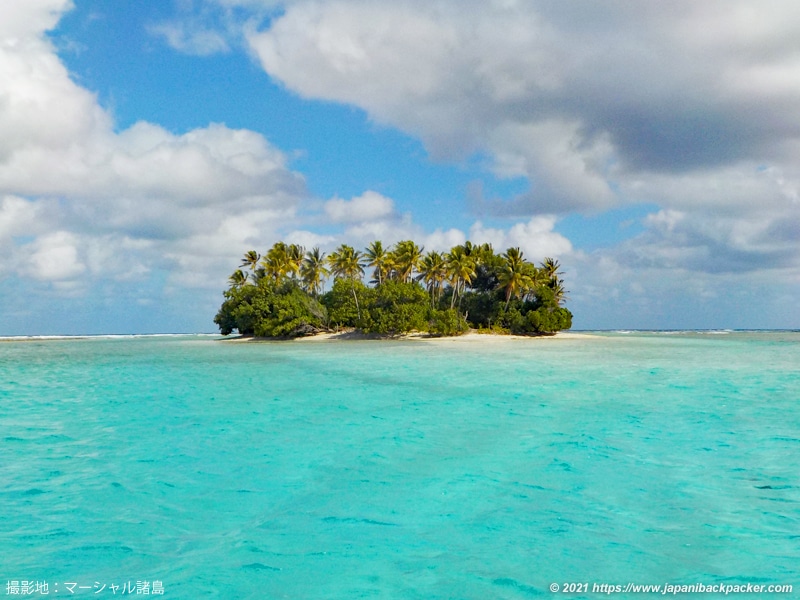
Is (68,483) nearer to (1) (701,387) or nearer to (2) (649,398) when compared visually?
(2) (649,398)

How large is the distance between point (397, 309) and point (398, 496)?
57503 mm

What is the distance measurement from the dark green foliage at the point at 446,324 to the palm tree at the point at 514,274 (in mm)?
7525

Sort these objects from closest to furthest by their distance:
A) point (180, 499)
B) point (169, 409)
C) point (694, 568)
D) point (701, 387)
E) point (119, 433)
→ point (694, 568), point (180, 499), point (119, 433), point (169, 409), point (701, 387)

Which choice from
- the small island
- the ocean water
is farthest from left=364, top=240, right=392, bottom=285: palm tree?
the ocean water

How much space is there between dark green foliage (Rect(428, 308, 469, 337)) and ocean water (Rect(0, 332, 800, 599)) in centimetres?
4740

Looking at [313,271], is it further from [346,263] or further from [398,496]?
[398,496]

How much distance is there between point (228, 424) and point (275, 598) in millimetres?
9387

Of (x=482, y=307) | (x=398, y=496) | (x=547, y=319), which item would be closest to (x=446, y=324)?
(x=482, y=307)

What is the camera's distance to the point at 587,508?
7266mm

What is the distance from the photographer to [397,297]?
6581 centimetres

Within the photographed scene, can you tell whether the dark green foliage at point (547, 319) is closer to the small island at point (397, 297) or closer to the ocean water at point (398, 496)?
the small island at point (397, 297)

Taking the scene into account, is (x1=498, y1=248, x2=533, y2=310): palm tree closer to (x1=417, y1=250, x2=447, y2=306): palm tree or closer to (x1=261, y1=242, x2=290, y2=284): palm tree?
(x1=417, y1=250, x2=447, y2=306): palm tree

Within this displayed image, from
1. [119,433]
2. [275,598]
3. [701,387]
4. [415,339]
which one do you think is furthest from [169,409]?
[415,339]

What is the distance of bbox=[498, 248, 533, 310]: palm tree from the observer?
67125 millimetres
